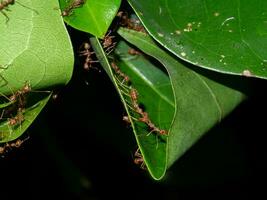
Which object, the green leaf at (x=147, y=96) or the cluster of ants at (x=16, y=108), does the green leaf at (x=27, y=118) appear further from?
the green leaf at (x=147, y=96)

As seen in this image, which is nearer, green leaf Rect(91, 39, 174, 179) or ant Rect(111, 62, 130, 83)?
green leaf Rect(91, 39, 174, 179)

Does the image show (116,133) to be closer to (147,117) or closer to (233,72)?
(147,117)

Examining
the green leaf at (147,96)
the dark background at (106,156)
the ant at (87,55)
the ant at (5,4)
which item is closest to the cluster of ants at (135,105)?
the green leaf at (147,96)

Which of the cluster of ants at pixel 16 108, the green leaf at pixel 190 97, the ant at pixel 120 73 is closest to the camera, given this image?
the cluster of ants at pixel 16 108

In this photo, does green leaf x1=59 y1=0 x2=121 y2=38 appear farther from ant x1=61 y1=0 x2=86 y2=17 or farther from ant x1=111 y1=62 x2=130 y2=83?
ant x1=111 y1=62 x2=130 y2=83

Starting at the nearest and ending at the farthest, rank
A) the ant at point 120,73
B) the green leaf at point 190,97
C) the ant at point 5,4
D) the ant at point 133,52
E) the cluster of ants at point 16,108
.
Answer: the ant at point 5,4
the cluster of ants at point 16,108
the green leaf at point 190,97
the ant at point 120,73
the ant at point 133,52

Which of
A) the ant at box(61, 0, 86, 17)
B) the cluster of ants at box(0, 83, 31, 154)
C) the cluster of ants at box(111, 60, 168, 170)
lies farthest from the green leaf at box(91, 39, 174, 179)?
the cluster of ants at box(0, 83, 31, 154)

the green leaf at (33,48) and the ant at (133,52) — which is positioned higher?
the green leaf at (33,48)

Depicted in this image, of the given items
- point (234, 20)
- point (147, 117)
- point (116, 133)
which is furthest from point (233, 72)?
point (116, 133)
